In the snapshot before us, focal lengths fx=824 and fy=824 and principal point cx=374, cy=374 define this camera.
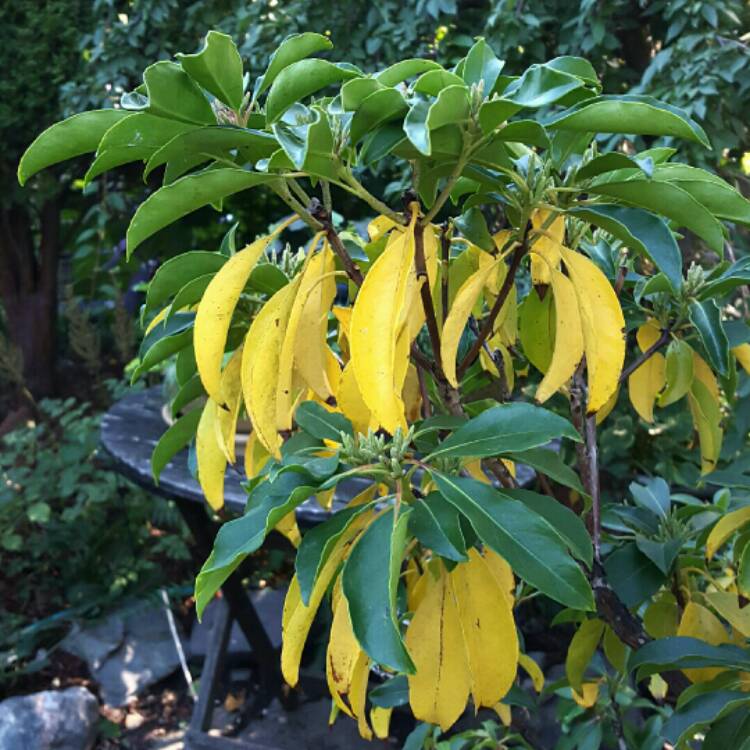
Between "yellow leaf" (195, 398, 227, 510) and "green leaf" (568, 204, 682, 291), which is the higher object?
"green leaf" (568, 204, 682, 291)

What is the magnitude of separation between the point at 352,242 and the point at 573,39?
62.4 inches

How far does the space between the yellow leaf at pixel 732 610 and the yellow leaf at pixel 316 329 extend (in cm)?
51

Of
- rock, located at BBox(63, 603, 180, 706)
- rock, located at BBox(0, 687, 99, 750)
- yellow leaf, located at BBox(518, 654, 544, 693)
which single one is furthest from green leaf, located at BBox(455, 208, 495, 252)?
rock, located at BBox(63, 603, 180, 706)

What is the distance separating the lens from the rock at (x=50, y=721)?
7.21 feet

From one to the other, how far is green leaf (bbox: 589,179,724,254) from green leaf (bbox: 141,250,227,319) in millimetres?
354

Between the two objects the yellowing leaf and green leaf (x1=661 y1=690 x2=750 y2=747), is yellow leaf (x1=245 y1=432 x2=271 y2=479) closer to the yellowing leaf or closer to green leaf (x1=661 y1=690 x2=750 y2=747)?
the yellowing leaf

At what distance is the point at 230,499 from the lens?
5.09 feet

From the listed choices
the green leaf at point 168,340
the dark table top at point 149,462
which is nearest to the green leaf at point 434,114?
the green leaf at point 168,340

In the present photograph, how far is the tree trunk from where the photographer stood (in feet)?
14.3

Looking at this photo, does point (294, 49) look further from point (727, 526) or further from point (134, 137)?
point (727, 526)

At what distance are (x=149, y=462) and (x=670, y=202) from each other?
1406 millimetres

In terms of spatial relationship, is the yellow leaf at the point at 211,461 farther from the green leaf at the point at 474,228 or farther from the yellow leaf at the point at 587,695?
the yellow leaf at the point at 587,695

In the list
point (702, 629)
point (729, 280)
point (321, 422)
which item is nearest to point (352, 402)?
point (321, 422)

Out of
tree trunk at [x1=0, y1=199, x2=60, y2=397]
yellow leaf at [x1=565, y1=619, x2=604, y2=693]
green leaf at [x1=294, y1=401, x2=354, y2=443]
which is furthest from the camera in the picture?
tree trunk at [x1=0, y1=199, x2=60, y2=397]
